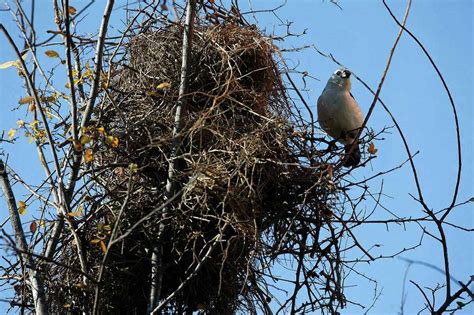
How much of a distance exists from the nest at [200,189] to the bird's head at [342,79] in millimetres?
1107

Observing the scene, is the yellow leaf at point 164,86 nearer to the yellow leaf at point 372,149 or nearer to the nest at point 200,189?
the nest at point 200,189

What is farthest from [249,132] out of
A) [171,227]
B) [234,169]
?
[171,227]

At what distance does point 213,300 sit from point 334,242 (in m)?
0.65

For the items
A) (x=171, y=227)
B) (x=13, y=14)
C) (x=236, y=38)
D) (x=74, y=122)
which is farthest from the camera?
(x=236, y=38)

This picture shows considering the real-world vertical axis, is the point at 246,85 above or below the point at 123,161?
above

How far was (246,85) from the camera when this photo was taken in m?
4.20

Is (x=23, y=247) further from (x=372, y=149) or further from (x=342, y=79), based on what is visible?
(x=342, y=79)

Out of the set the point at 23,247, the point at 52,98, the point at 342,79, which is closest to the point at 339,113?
the point at 342,79

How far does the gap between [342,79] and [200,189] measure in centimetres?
192

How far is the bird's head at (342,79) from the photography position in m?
5.04

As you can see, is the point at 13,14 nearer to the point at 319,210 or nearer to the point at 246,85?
the point at 246,85

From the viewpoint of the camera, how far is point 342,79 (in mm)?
5055

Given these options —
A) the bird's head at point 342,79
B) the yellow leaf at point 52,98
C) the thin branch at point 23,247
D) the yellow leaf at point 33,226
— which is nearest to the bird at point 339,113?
the bird's head at point 342,79

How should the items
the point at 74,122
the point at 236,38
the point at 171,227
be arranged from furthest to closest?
the point at 236,38
the point at 171,227
the point at 74,122
